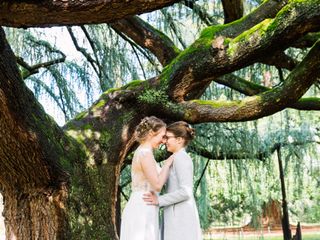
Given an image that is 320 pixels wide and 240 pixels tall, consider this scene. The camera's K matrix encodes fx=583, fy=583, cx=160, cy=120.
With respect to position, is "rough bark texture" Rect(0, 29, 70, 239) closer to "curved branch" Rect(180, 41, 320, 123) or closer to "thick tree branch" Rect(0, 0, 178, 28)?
"thick tree branch" Rect(0, 0, 178, 28)

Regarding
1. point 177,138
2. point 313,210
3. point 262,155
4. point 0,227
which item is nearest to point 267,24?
point 177,138

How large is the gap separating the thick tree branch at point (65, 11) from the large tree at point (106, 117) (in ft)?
2.82

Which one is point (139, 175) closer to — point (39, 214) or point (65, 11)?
point (39, 214)

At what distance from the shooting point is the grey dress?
2.88 m

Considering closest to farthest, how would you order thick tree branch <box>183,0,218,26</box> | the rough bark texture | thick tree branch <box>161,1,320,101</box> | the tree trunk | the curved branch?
the rough bark texture < the tree trunk < thick tree branch <box>161,1,320,101</box> < the curved branch < thick tree branch <box>183,0,218,26</box>

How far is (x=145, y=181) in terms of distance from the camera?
118 inches

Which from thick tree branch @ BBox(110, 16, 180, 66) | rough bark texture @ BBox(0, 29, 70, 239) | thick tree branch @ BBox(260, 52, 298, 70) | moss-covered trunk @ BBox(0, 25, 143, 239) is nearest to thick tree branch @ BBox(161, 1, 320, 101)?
moss-covered trunk @ BBox(0, 25, 143, 239)

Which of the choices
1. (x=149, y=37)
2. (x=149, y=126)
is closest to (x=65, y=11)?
(x=149, y=126)

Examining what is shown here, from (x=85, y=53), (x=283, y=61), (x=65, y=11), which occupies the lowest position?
(x=65, y=11)

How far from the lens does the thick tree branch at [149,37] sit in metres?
4.62

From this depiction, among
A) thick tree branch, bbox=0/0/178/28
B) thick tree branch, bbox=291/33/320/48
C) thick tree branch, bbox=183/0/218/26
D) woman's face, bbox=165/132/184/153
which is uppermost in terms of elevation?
thick tree branch, bbox=183/0/218/26

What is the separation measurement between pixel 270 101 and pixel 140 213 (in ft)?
4.22

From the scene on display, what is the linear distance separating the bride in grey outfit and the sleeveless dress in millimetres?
44

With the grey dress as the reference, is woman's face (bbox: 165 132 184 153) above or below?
above
